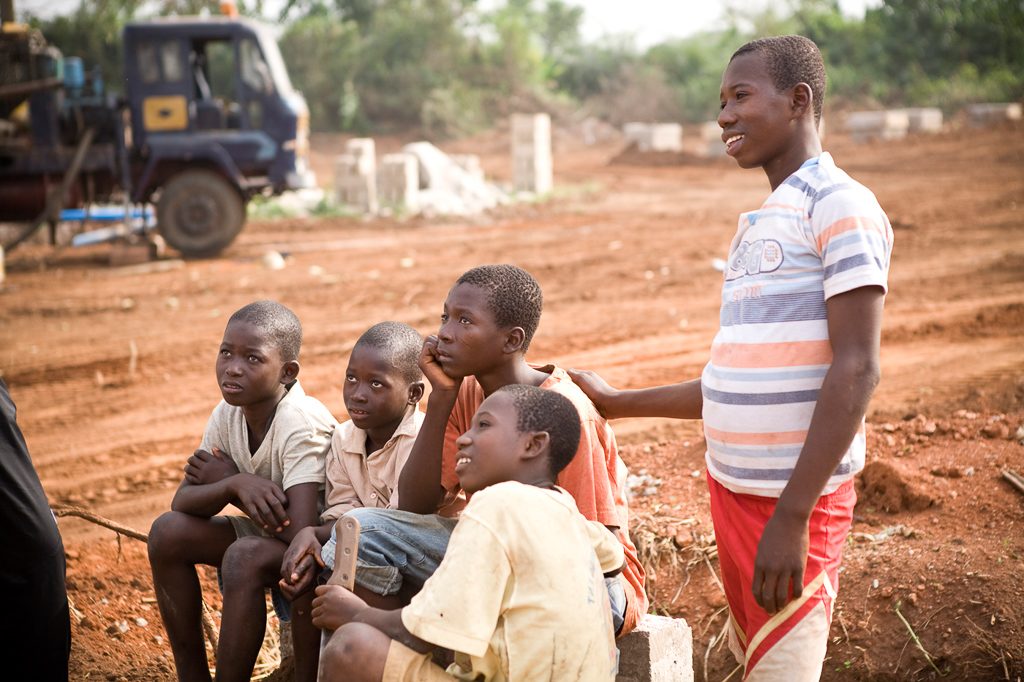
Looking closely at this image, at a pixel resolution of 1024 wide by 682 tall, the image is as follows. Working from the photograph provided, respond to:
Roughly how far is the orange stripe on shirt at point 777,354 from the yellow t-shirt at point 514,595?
541mm

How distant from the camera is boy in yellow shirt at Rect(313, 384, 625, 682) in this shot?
2.24 m

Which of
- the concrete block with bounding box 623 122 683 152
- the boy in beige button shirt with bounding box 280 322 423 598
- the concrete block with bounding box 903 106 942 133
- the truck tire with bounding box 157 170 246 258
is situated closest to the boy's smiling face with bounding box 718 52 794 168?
the boy in beige button shirt with bounding box 280 322 423 598

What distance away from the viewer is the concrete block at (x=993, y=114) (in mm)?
22337

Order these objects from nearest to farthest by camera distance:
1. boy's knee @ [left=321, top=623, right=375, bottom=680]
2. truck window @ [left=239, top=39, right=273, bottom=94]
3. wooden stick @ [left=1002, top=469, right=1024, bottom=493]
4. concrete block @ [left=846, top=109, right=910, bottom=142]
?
boy's knee @ [left=321, top=623, right=375, bottom=680], wooden stick @ [left=1002, top=469, right=1024, bottom=493], truck window @ [left=239, top=39, right=273, bottom=94], concrete block @ [left=846, top=109, right=910, bottom=142]

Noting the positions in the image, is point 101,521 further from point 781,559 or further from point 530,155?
point 530,155

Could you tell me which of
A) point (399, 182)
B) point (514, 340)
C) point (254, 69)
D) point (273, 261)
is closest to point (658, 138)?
point (399, 182)

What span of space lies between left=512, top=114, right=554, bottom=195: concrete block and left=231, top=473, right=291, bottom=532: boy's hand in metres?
15.7

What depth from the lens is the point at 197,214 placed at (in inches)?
503

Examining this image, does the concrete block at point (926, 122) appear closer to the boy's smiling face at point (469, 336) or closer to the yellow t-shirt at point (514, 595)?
the boy's smiling face at point (469, 336)

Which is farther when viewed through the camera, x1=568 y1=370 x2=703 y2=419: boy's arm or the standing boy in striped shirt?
x1=568 y1=370 x2=703 y2=419: boy's arm

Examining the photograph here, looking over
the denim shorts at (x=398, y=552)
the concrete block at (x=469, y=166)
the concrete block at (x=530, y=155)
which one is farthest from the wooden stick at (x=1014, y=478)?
the concrete block at (x=469, y=166)

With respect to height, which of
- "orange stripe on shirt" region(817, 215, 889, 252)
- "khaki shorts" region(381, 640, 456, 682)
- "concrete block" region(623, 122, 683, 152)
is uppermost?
"concrete block" region(623, 122, 683, 152)

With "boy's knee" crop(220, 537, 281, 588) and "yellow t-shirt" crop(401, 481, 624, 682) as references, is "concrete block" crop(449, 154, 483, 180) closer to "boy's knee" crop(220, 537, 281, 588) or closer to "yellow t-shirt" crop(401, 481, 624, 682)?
"boy's knee" crop(220, 537, 281, 588)

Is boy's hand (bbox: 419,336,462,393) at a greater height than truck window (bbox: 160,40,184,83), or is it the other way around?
truck window (bbox: 160,40,184,83)
